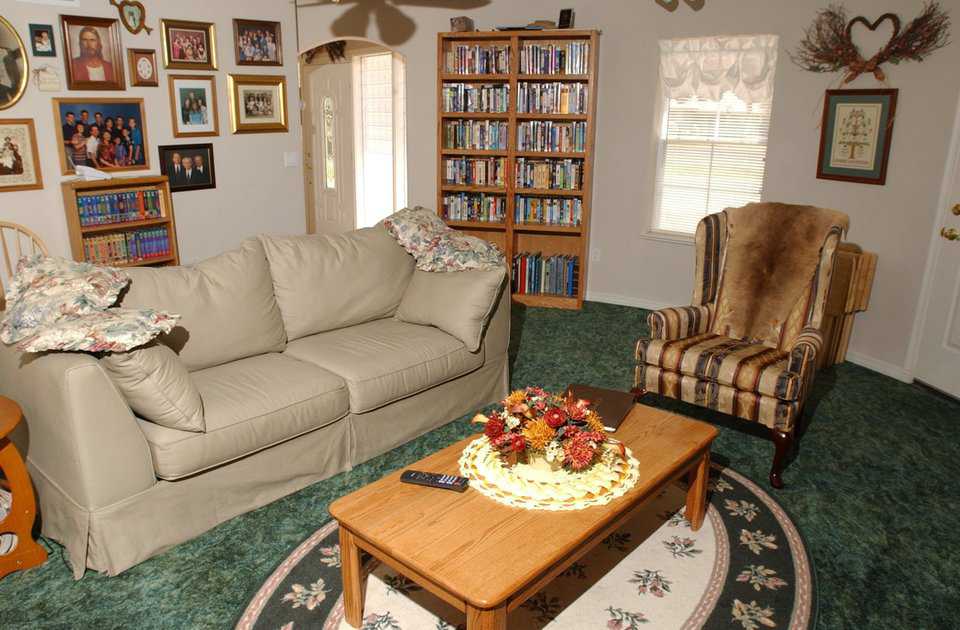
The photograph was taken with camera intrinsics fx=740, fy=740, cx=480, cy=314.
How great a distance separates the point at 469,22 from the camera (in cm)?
573

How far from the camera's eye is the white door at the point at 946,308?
411 centimetres

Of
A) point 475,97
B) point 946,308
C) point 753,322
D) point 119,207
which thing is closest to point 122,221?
point 119,207

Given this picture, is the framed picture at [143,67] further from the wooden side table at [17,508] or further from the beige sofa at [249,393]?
the wooden side table at [17,508]

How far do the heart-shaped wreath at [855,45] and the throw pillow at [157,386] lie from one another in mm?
4224

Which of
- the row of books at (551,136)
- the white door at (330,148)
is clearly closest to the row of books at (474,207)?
the row of books at (551,136)

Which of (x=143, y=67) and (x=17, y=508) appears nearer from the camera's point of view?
(x=17, y=508)

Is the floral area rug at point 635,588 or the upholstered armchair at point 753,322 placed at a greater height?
the upholstered armchair at point 753,322

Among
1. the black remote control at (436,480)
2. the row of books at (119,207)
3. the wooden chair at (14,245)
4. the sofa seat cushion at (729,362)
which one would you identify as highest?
the row of books at (119,207)

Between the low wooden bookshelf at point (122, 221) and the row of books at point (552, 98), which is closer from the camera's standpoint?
the low wooden bookshelf at point (122, 221)

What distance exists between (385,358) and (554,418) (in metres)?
1.25

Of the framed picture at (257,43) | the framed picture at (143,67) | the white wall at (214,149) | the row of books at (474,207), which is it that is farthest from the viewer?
the row of books at (474,207)

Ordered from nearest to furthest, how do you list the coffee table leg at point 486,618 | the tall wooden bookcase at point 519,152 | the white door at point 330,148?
the coffee table leg at point 486,618
the tall wooden bookcase at point 519,152
the white door at point 330,148

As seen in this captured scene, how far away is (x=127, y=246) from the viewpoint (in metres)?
4.95

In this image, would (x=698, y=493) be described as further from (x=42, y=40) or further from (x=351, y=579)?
(x=42, y=40)
